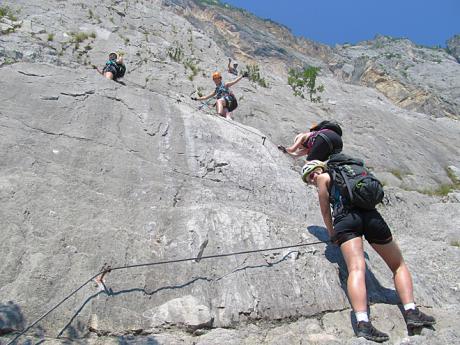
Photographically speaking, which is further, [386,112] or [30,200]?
[386,112]

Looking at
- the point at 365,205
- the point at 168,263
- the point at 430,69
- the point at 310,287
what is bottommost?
the point at 168,263

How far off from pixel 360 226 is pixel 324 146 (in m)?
1.74

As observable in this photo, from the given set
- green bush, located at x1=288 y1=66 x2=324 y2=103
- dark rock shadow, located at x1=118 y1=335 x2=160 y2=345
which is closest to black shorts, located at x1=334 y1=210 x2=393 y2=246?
dark rock shadow, located at x1=118 y1=335 x2=160 y2=345

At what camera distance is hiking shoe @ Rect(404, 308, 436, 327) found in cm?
467

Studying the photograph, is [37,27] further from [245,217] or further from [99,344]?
[99,344]

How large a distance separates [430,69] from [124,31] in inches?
1834

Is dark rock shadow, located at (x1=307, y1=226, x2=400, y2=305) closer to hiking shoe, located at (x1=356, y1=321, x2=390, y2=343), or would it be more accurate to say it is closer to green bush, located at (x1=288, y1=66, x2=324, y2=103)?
hiking shoe, located at (x1=356, y1=321, x2=390, y2=343)

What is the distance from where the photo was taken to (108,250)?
17.8 ft

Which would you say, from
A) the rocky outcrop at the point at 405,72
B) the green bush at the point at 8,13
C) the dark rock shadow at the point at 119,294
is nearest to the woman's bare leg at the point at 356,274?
the dark rock shadow at the point at 119,294

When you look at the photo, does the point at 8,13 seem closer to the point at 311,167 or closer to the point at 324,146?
the point at 324,146

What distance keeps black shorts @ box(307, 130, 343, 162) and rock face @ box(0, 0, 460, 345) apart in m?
1.11

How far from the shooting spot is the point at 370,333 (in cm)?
448

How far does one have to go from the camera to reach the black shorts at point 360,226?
518 cm

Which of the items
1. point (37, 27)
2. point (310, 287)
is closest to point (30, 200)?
point (310, 287)
